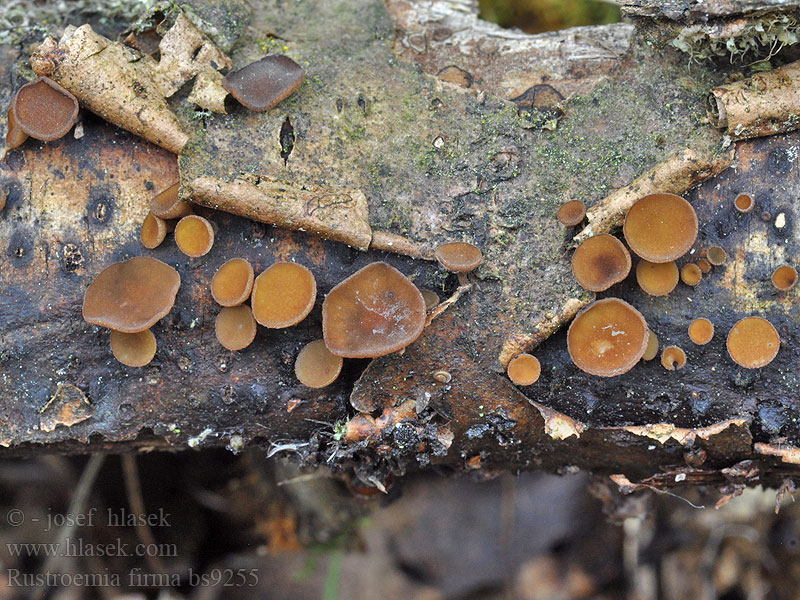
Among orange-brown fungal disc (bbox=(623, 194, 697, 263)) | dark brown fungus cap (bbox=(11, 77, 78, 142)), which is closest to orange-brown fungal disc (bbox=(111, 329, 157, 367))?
dark brown fungus cap (bbox=(11, 77, 78, 142))

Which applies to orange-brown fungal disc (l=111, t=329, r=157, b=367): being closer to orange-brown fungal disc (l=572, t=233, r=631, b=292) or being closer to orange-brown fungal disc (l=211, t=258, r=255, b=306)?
orange-brown fungal disc (l=211, t=258, r=255, b=306)

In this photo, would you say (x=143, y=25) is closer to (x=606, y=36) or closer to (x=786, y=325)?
(x=606, y=36)

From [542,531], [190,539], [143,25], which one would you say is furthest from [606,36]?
[190,539]

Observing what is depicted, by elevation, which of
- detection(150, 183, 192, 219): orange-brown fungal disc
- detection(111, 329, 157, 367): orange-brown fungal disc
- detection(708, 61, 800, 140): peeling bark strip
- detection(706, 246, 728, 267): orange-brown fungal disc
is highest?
detection(708, 61, 800, 140): peeling bark strip

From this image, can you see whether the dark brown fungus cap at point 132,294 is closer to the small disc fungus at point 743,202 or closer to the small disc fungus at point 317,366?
the small disc fungus at point 317,366

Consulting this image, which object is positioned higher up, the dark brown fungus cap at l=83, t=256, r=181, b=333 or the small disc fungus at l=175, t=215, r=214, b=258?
the small disc fungus at l=175, t=215, r=214, b=258

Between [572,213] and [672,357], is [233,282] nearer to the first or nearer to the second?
[572,213]

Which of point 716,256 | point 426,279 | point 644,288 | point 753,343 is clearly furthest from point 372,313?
point 753,343
